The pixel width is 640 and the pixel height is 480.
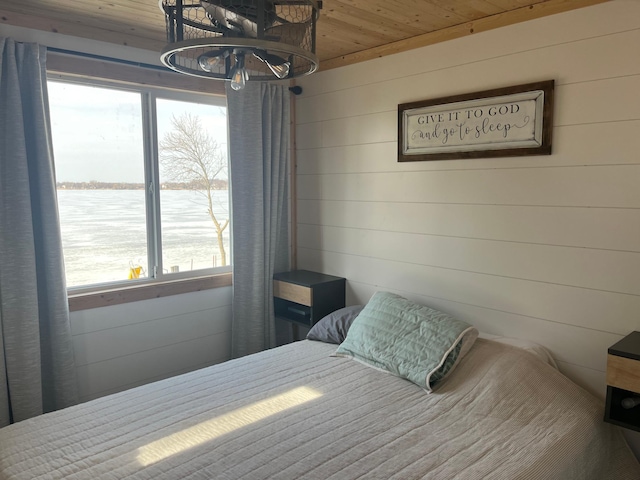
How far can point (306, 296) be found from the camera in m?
3.40

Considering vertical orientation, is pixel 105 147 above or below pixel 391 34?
below

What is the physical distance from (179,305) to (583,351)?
247 centimetres

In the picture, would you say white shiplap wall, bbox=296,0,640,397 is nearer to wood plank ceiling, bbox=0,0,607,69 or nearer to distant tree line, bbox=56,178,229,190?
wood plank ceiling, bbox=0,0,607,69

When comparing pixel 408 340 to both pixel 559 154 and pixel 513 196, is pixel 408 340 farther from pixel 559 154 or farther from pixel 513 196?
pixel 559 154

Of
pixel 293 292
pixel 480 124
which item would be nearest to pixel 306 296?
pixel 293 292

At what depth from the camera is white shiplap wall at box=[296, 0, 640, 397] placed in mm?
2229

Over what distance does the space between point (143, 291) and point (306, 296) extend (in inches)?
42.9

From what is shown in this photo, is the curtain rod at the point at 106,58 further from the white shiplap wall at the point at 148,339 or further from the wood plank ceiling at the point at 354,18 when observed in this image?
the white shiplap wall at the point at 148,339

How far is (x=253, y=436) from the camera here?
1.92 meters

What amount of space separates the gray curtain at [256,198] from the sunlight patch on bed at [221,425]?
4.34ft

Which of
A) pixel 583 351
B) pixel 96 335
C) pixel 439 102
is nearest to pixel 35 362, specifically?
pixel 96 335

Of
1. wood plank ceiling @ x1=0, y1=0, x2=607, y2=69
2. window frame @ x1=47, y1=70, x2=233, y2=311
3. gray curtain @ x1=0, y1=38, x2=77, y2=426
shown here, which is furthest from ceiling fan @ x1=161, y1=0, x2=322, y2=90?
window frame @ x1=47, y1=70, x2=233, y2=311

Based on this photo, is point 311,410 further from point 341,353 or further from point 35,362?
point 35,362

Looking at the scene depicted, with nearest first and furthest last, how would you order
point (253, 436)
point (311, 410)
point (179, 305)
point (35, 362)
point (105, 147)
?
point (253, 436) → point (311, 410) → point (35, 362) → point (105, 147) → point (179, 305)
